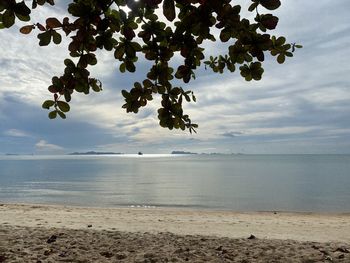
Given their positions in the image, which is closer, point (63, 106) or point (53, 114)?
point (63, 106)

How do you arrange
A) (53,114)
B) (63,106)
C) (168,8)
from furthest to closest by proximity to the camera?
(53,114)
(63,106)
(168,8)

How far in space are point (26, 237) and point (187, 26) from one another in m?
9.79

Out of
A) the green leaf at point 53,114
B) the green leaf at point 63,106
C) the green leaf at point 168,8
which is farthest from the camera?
the green leaf at point 53,114

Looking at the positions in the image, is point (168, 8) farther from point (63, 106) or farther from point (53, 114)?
point (53, 114)

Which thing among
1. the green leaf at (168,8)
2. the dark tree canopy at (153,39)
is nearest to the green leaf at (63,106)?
the dark tree canopy at (153,39)

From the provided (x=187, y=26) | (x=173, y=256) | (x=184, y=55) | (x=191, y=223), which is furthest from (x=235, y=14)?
(x=191, y=223)

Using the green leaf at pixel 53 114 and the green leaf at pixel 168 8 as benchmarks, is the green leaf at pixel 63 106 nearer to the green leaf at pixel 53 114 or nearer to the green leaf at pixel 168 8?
the green leaf at pixel 53 114

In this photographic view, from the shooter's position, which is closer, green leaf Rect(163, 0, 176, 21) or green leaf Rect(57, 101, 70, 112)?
green leaf Rect(163, 0, 176, 21)

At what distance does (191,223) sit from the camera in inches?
748

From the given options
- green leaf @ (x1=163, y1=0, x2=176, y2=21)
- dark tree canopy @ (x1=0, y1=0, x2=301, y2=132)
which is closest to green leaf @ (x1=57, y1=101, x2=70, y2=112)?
dark tree canopy @ (x1=0, y1=0, x2=301, y2=132)

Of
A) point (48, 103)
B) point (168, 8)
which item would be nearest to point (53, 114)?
point (48, 103)

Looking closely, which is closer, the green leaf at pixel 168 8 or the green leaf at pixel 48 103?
the green leaf at pixel 168 8

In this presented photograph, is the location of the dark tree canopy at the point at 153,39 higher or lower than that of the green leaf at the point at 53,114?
higher

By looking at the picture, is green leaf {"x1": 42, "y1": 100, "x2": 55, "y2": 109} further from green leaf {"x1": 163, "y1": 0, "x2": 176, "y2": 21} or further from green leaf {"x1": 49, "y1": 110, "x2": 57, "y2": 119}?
green leaf {"x1": 163, "y1": 0, "x2": 176, "y2": 21}
